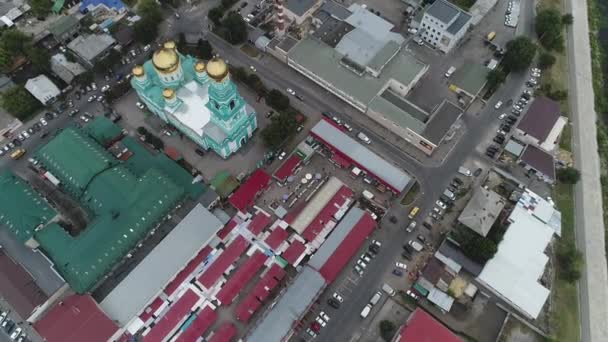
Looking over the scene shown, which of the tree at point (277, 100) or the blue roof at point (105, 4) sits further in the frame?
the blue roof at point (105, 4)

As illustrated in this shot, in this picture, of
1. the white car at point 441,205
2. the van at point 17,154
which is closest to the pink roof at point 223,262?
the white car at point 441,205

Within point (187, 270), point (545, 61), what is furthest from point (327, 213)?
point (545, 61)

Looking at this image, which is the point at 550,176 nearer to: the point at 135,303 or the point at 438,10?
the point at 438,10

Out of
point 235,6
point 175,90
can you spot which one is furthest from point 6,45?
point 235,6

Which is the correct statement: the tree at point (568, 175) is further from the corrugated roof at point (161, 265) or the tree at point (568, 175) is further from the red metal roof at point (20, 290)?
the red metal roof at point (20, 290)

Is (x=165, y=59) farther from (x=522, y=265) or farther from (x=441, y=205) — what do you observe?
(x=522, y=265)
